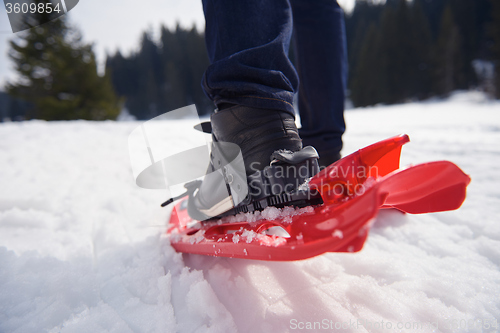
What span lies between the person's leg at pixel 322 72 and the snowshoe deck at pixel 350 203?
0.48 m

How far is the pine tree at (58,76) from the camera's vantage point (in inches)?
431

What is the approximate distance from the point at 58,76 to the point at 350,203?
14.8 metres

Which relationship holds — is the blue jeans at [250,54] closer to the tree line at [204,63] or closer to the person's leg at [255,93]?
the person's leg at [255,93]

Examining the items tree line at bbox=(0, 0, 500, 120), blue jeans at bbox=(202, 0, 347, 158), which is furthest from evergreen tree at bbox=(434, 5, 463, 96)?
blue jeans at bbox=(202, 0, 347, 158)

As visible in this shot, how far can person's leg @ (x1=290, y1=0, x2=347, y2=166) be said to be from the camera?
3.23 ft

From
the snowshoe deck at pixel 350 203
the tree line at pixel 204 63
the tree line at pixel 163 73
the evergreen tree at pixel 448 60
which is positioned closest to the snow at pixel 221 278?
the snowshoe deck at pixel 350 203

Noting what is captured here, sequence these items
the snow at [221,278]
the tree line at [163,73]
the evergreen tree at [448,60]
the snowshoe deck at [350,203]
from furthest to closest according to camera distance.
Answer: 1. the tree line at [163,73]
2. the evergreen tree at [448,60]
3. the snow at [221,278]
4. the snowshoe deck at [350,203]

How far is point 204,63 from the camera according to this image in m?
22.4

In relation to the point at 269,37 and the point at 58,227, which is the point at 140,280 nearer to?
the point at 58,227

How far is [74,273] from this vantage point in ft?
2.13

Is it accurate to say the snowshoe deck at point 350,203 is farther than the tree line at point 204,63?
No

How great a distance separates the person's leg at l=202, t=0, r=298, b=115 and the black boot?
0.03 meters

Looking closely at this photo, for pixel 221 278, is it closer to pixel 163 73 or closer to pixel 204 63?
pixel 204 63

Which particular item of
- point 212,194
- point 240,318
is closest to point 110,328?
point 240,318
